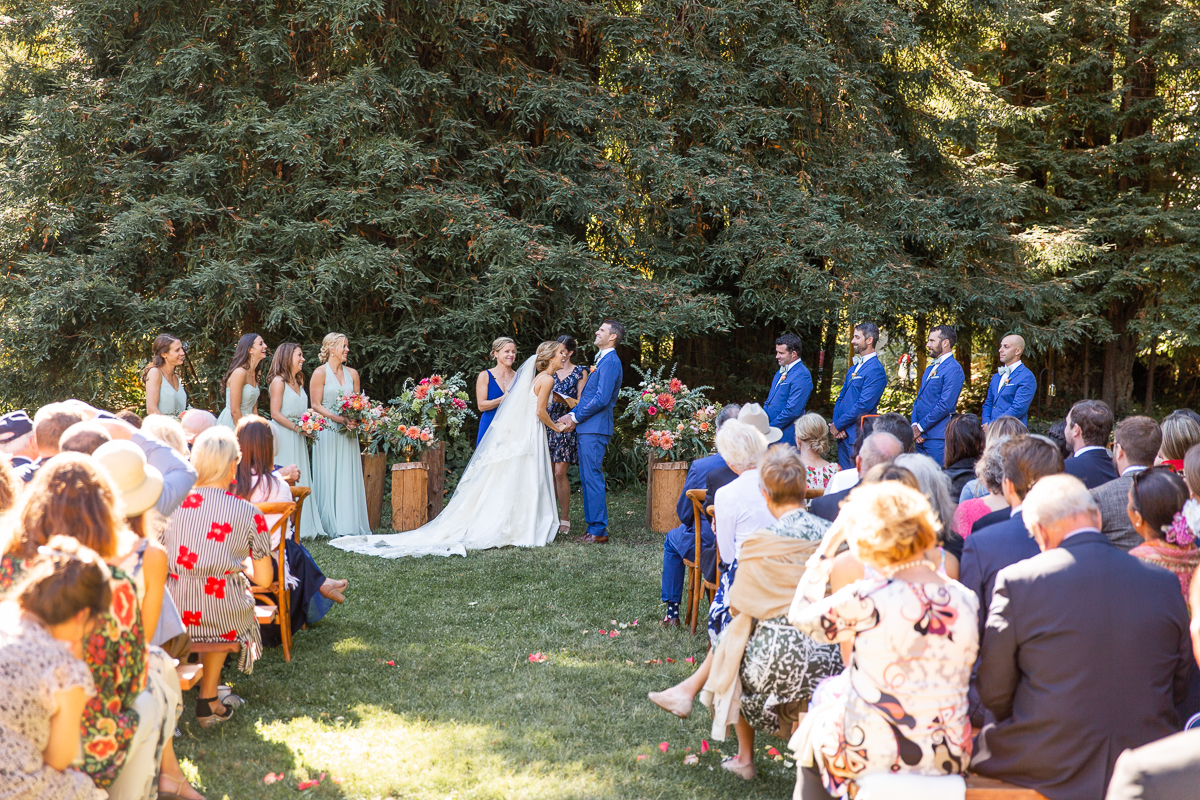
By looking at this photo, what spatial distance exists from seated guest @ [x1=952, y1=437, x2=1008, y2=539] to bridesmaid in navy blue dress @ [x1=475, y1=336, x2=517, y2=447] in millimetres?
5375

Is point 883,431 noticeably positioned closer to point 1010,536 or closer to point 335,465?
point 1010,536

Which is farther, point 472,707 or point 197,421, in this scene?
point 197,421

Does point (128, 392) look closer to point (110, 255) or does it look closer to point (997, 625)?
point (110, 255)

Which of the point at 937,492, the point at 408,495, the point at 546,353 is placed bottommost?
the point at 408,495

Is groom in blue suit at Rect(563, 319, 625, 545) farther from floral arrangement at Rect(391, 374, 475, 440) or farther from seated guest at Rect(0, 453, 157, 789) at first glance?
seated guest at Rect(0, 453, 157, 789)

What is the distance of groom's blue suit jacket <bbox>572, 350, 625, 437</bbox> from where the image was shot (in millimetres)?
8547

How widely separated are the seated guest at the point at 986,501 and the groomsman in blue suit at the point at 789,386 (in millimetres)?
4672

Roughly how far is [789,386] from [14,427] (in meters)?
6.64

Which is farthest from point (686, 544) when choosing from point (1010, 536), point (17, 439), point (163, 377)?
point (163, 377)

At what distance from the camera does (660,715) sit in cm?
443

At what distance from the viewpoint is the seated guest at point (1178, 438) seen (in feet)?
15.0

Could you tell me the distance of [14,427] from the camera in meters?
4.40

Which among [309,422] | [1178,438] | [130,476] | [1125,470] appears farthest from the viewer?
[309,422]

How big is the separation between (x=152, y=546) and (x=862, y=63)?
38.6ft
